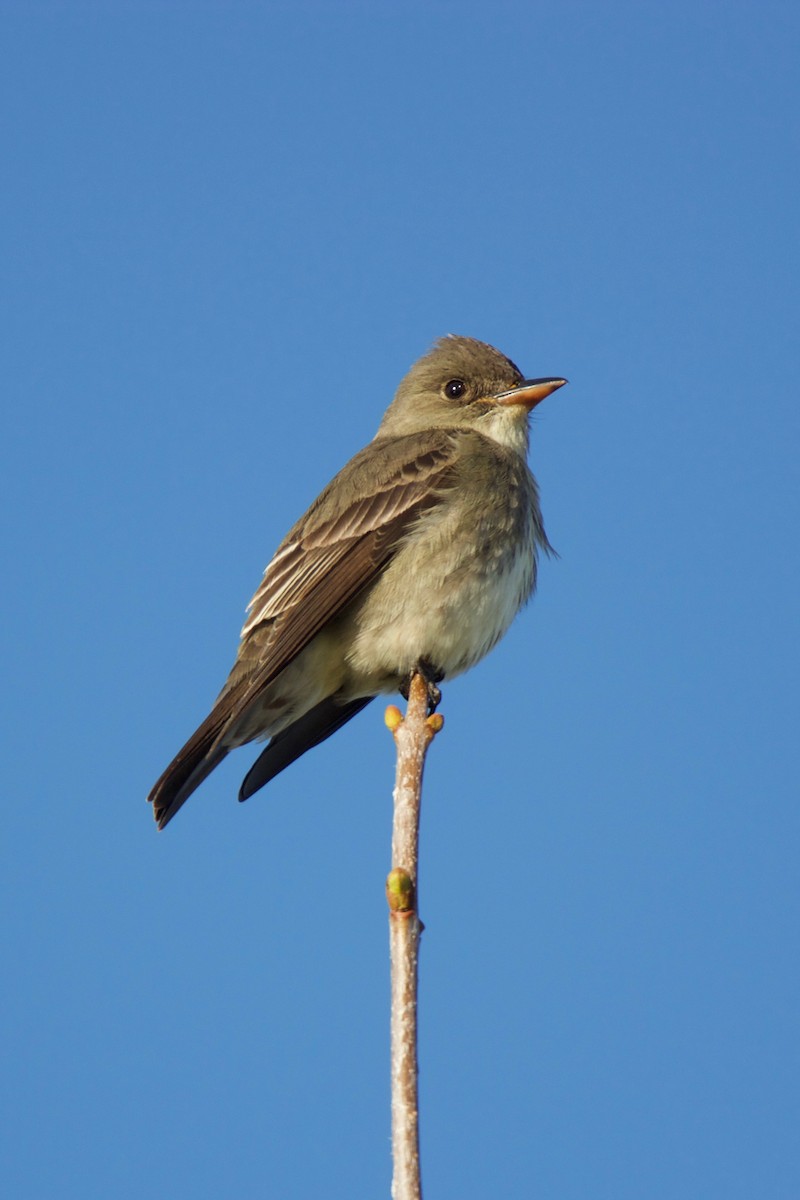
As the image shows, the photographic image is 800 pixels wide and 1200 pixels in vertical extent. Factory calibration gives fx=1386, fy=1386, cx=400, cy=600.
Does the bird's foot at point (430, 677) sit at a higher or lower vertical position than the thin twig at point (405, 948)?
higher

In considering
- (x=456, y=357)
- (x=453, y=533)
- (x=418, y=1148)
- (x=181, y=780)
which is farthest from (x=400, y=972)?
(x=456, y=357)

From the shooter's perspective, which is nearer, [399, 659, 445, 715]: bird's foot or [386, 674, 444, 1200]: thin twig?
[386, 674, 444, 1200]: thin twig

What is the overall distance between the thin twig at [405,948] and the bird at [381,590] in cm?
163

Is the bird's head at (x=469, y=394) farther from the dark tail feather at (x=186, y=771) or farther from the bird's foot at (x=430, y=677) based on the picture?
the dark tail feather at (x=186, y=771)

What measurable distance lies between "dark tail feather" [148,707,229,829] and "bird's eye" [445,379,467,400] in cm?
219

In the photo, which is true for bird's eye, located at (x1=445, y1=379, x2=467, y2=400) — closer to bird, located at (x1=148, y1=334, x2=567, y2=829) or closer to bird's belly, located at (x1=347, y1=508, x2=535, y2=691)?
bird, located at (x1=148, y1=334, x2=567, y2=829)

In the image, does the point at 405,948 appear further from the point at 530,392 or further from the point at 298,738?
the point at 530,392

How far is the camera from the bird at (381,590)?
589 cm

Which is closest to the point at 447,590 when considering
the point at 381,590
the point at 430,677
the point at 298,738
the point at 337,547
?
the point at 381,590

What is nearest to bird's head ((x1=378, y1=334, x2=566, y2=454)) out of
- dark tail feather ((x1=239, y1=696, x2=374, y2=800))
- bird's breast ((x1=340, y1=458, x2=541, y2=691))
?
bird's breast ((x1=340, y1=458, x2=541, y2=691))

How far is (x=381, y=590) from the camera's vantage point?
603 centimetres

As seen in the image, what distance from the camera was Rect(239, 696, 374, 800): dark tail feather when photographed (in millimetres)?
6480

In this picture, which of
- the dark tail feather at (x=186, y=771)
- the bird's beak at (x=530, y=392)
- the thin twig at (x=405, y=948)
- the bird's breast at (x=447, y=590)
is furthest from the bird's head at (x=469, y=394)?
the thin twig at (x=405, y=948)

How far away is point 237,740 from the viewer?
6.21 metres
